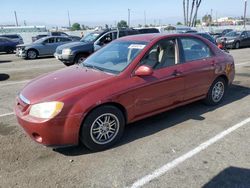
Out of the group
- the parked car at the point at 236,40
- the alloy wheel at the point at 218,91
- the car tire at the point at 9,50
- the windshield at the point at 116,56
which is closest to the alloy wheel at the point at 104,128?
the windshield at the point at 116,56

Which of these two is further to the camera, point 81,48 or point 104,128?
point 81,48

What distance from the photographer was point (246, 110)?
5.56m

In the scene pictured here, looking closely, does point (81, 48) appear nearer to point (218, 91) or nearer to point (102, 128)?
point (218, 91)

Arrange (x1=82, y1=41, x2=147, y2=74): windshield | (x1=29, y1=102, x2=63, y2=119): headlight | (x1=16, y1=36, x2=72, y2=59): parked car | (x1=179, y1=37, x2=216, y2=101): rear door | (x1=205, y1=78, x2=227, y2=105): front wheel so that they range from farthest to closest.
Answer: (x1=16, y1=36, x2=72, y2=59): parked car < (x1=205, y1=78, x2=227, y2=105): front wheel < (x1=179, y1=37, x2=216, y2=101): rear door < (x1=82, y1=41, x2=147, y2=74): windshield < (x1=29, y1=102, x2=63, y2=119): headlight

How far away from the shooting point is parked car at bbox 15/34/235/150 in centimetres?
359

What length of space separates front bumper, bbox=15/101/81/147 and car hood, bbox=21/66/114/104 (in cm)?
28

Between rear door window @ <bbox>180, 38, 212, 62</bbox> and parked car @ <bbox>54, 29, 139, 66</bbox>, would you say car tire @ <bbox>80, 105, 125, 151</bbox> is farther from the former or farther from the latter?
parked car @ <bbox>54, 29, 139, 66</bbox>

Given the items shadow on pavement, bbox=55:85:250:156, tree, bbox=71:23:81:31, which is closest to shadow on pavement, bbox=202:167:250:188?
shadow on pavement, bbox=55:85:250:156

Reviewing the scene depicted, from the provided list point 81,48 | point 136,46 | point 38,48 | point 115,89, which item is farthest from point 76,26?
point 115,89

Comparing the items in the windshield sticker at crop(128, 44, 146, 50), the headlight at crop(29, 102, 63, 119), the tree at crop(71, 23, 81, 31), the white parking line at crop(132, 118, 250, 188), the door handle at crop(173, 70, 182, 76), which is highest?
the tree at crop(71, 23, 81, 31)

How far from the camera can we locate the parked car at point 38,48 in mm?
17392

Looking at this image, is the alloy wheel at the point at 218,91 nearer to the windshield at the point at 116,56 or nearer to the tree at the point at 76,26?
the windshield at the point at 116,56

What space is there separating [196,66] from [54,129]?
9.68 ft

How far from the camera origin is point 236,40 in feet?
73.2
